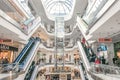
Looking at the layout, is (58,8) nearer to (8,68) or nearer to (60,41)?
(60,41)

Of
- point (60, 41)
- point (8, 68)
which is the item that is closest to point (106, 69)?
point (8, 68)

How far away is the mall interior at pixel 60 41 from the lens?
32.3ft

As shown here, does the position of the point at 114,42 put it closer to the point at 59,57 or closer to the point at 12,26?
the point at 12,26

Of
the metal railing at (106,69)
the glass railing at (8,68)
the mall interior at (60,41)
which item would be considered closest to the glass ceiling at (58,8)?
the mall interior at (60,41)

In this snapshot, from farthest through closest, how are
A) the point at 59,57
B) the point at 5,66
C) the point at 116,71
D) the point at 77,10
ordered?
1. the point at 59,57
2. the point at 77,10
3. the point at 5,66
4. the point at 116,71

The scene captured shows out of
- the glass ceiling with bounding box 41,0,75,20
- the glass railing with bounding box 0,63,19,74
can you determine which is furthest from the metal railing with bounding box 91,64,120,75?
the glass ceiling with bounding box 41,0,75,20

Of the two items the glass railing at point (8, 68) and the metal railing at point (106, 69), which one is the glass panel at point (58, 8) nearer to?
the metal railing at point (106, 69)

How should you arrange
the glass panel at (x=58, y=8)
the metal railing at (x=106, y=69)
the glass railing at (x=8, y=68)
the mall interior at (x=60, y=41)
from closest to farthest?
the metal railing at (x=106, y=69) → the glass railing at (x=8, y=68) → the mall interior at (x=60, y=41) → the glass panel at (x=58, y=8)

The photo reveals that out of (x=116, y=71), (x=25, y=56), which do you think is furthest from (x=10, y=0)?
(x=116, y=71)

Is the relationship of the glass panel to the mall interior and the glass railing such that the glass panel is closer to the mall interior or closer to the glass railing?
the mall interior

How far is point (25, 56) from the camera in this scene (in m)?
14.7

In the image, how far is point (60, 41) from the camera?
115ft

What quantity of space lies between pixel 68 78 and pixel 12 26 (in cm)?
2811

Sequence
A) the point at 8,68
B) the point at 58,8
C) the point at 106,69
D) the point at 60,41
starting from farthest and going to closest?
the point at 58,8 → the point at 60,41 → the point at 8,68 → the point at 106,69
